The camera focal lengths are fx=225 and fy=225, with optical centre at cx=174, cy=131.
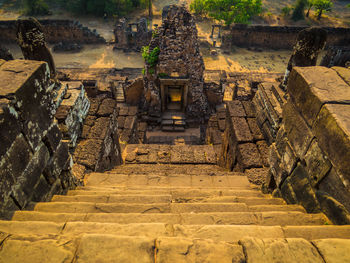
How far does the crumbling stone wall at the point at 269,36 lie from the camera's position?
19406 millimetres

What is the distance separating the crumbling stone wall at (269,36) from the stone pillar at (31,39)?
56.7ft

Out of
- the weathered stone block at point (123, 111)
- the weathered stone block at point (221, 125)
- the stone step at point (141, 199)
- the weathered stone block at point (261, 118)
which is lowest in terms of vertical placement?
the weathered stone block at point (221, 125)

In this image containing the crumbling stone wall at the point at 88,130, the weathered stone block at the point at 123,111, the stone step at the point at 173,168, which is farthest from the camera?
the weathered stone block at the point at 123,111

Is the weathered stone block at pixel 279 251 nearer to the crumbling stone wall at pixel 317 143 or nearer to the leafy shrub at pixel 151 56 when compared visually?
the crumbling stone wall at pixel 317 143

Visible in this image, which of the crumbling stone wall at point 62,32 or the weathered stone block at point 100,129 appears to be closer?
the weathered stone block at point 100,129

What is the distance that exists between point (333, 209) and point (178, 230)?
4.67 ft

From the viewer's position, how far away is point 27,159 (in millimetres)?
2375

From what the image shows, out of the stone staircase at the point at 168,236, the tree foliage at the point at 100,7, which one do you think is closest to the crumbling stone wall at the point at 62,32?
the tree foliage at the point at 100,7

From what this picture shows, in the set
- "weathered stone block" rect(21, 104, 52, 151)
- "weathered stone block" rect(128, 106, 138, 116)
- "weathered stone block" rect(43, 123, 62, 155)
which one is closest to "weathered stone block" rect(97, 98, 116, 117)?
"weathered stone block" rect(43, 123, 62, 155)

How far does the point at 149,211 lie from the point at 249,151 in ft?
10.4

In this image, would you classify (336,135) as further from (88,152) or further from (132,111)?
(132,111)

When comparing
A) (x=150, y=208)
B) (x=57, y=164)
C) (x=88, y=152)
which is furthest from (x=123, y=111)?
(x=150, y=208)

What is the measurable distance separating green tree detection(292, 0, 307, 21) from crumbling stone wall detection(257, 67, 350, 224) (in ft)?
91.4

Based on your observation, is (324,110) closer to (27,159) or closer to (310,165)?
(310,165)
